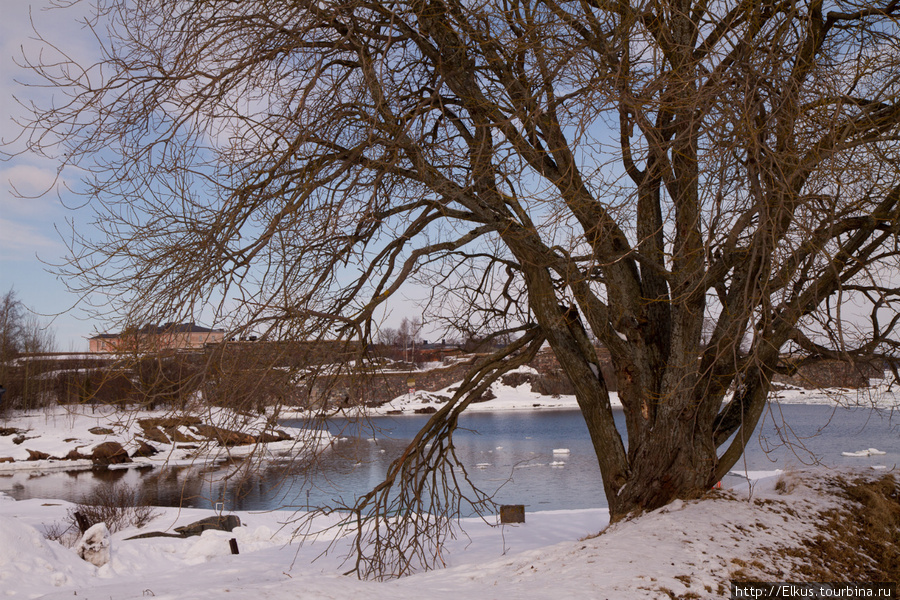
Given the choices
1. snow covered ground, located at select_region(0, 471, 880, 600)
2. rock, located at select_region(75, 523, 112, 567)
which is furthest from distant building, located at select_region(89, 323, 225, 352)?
rock, located at select_region(75, 523, 112, 567)

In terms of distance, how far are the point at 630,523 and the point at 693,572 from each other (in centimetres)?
121

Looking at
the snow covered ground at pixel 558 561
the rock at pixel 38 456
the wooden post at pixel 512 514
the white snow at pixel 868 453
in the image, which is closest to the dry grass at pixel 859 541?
the snow covered ground at pixel 558 561

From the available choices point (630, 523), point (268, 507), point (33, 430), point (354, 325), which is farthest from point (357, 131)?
point (33, 430)

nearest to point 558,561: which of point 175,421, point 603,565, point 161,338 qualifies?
point 603,565

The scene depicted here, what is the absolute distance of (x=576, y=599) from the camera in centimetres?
396

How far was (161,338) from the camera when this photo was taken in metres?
4.67

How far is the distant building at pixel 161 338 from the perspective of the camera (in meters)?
4.56

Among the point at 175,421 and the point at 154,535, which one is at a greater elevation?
the point at 175,421

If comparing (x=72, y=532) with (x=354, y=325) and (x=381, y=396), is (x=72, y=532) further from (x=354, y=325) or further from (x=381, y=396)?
(x=354, y=325)

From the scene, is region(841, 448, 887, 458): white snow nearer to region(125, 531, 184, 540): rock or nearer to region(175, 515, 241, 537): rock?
region(175, 515, 241, 537): rock

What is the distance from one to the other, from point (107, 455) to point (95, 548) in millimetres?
20809

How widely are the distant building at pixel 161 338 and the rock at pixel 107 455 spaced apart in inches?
1040

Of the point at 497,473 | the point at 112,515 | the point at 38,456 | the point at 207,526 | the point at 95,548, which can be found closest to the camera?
the point at 95,548

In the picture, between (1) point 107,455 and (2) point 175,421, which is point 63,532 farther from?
(1) point 107,455
